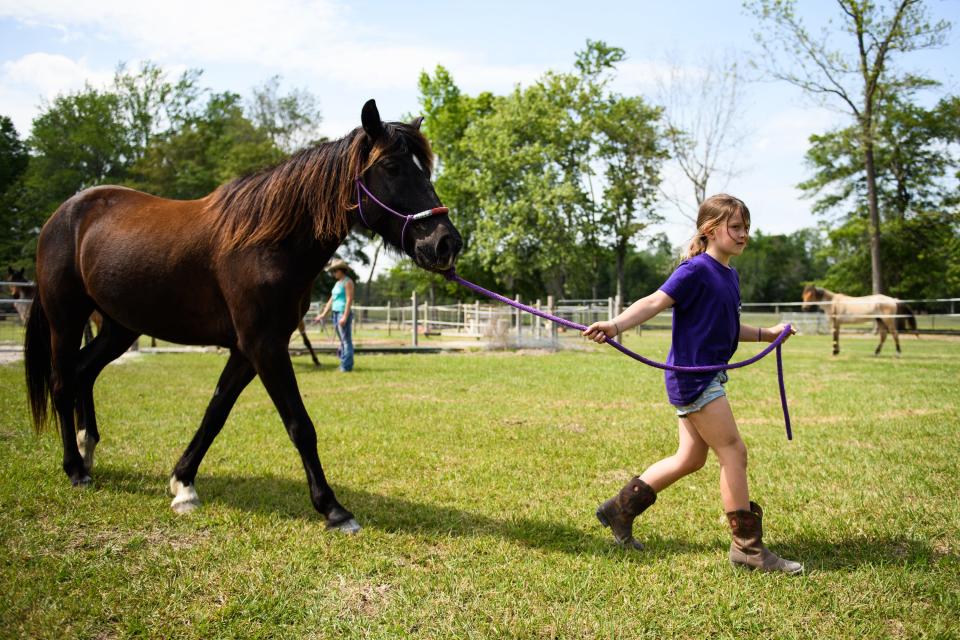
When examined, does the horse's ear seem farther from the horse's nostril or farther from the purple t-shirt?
the purple t-shirt

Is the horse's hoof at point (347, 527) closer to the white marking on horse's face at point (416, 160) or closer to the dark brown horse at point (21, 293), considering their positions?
the white marking on horse's face at point (416, 160)

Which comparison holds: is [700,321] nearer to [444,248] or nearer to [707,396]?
[707,396]

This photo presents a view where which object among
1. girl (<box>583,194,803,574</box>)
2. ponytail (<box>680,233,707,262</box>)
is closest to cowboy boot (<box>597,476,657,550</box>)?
girl (<box>583,194,803,574</box>)

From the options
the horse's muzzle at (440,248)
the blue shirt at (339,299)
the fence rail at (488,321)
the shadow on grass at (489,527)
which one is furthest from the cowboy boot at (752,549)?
the fence rail at (488,321)

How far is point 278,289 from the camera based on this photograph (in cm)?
355

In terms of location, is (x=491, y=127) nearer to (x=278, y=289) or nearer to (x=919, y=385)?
(x=919, y=385)

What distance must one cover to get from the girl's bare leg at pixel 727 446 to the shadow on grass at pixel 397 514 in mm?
441

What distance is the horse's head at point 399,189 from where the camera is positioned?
330cm

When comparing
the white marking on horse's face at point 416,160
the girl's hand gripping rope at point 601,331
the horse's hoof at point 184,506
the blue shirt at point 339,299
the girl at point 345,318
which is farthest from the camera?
the blue shirt at point 339,299

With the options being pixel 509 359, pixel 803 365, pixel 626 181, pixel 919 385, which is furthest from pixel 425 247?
pixel 626 181

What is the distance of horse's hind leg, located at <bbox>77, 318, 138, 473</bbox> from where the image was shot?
4.48 m

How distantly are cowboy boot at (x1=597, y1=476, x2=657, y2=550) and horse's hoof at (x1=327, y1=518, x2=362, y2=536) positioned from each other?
1.38 meters

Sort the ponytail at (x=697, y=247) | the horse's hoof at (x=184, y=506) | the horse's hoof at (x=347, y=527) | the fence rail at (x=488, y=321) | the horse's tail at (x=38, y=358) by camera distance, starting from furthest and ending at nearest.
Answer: the fence rail at (x=488, y=321) < the horse's tail at (x=38, y=358) < the horse's hoof at (x=184, y=506) < the horse's hoof at (x=347, y=527) < the ponytail at (x=697, y=247)

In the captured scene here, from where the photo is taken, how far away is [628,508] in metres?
3.26
